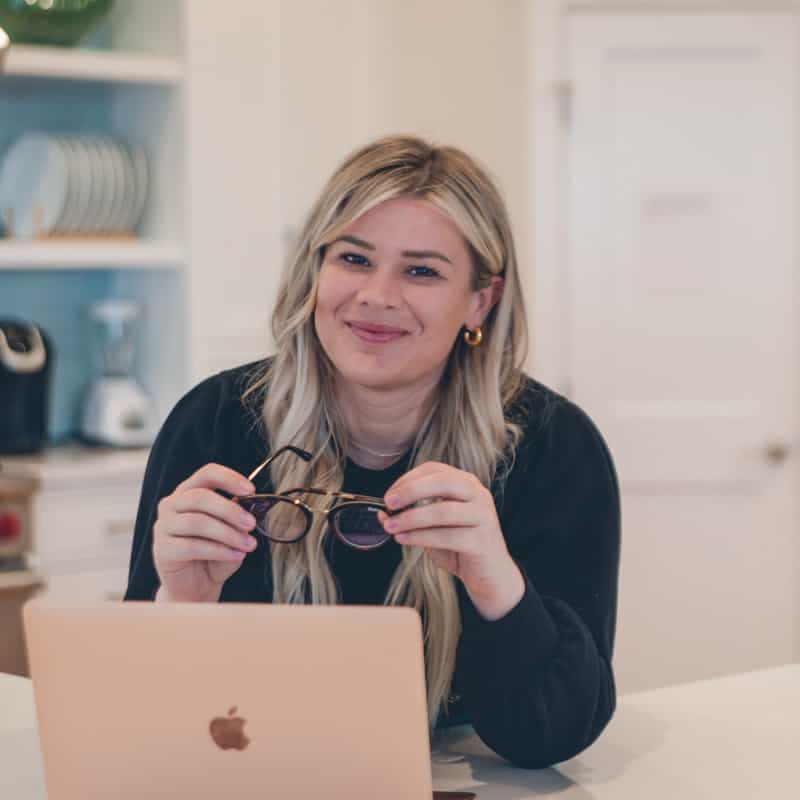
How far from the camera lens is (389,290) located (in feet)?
5.21

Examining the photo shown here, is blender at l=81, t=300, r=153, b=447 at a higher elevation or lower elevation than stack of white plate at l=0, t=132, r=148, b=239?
lower

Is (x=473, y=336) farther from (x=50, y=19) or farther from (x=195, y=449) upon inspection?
(x=50, y=19)

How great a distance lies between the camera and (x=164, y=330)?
130 inches

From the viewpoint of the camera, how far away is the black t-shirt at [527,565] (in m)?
1.40

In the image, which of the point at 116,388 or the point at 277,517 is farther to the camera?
the point at 116,388

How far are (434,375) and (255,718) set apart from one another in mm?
731

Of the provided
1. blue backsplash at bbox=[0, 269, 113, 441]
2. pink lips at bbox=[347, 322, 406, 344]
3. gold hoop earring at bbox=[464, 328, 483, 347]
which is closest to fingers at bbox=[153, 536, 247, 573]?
pink lips at bbox=[347, 322, 406, 344]

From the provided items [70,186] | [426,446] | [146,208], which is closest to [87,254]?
[70,186]

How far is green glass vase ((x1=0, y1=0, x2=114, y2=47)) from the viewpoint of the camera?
10.0 feet

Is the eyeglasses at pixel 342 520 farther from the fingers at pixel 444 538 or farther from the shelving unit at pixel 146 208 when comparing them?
the shelving unit at pixel 146 208

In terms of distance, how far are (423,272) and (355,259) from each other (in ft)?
0.28

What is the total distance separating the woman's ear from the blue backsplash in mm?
1998

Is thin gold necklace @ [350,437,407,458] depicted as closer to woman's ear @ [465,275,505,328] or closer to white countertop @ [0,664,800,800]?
woman's ear @ [465,275,505,328]

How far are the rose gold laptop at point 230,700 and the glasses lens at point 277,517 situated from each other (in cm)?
27
